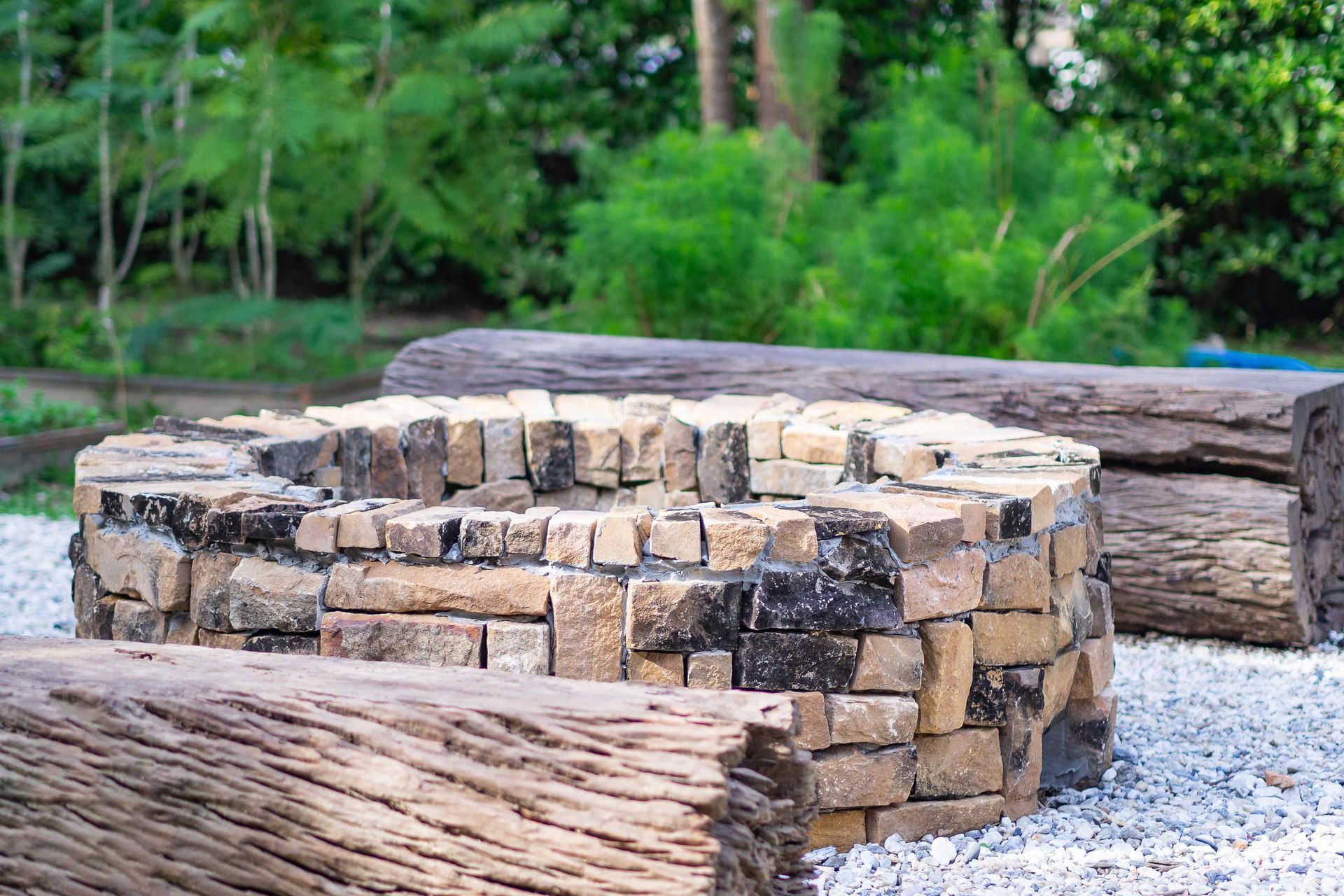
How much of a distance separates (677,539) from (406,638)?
0.56 m

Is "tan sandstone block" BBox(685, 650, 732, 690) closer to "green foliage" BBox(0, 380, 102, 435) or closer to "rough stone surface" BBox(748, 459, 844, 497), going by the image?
"rough stone surface" BBox(748, 459, 844, 497)

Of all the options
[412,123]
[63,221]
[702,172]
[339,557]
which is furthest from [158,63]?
[339,557]

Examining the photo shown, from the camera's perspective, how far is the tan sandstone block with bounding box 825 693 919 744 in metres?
2.20

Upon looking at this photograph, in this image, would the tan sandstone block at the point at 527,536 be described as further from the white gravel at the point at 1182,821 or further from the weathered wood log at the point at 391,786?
the white gravel at the point at 1182,821

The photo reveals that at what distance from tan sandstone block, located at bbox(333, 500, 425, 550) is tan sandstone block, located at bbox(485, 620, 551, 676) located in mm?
272

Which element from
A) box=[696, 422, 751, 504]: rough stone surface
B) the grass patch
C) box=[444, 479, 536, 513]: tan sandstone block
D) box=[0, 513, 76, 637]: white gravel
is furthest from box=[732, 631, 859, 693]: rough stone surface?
the grass patch

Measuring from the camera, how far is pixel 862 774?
2.23m

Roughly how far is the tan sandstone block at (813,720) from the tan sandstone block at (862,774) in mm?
35

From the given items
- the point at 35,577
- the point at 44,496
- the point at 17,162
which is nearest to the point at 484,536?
A: the point at 35,577

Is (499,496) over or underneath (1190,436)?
underneath

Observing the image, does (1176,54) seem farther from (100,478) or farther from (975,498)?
(100,478)

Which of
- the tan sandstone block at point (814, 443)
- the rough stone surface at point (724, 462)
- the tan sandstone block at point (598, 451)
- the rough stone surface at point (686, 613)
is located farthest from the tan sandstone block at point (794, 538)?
the tan sandstone block at point (598, 451)

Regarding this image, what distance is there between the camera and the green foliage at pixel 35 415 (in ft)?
19.8

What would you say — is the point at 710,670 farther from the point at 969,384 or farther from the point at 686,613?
the point at 969,384
